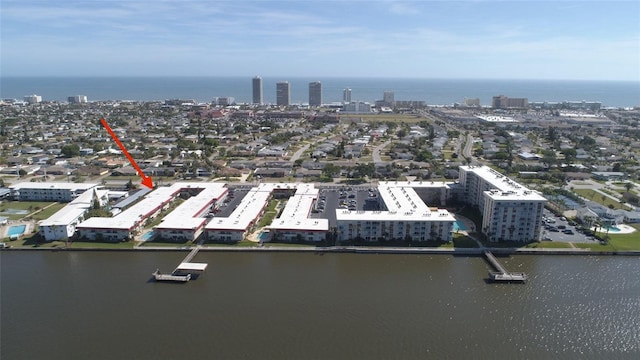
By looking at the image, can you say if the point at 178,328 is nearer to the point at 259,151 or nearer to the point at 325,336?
the point at 325,336

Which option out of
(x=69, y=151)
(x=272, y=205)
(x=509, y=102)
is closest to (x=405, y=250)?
(x=272, y=205)

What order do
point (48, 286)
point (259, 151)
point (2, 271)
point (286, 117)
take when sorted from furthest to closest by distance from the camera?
point (286, 117) → point (259, 151) → point (2, 271) → point (48, 286)

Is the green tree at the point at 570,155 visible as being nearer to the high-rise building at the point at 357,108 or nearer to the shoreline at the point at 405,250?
the shoreline at the point at 405,250

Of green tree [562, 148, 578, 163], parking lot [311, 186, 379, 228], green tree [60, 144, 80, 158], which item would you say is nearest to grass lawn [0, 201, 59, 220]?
green tree [60, 144, 80, 158]

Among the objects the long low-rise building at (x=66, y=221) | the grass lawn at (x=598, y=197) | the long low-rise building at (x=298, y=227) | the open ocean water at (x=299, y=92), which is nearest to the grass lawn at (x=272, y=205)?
the long low-rise building at (x=298, y=227)

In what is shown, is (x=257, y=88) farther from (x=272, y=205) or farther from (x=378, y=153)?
(x=272, y=205)

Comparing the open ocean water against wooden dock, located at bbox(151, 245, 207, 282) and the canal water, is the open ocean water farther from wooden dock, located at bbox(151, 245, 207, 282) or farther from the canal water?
wooden dock, located at bbox(151, 245, 207, 282)

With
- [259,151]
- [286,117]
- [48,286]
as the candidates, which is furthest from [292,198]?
[286,117]
